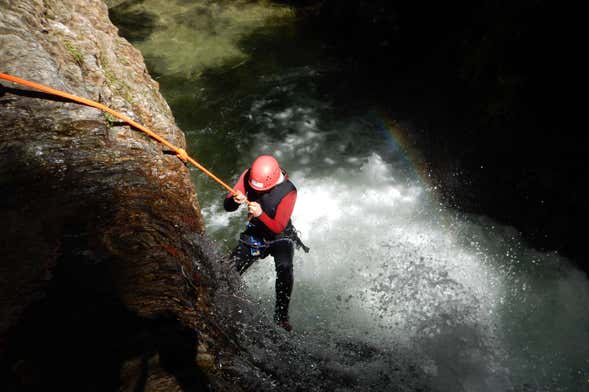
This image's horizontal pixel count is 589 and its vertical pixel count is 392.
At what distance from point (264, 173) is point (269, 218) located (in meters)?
0.49

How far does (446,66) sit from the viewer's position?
27.4ft

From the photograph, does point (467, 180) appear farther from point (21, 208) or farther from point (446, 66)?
point (21, 208)

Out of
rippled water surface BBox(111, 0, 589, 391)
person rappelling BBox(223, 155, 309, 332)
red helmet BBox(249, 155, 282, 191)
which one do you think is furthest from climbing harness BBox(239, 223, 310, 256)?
rippled water surface BBox(111, 0, 589, 391)

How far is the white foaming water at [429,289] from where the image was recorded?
175 inches

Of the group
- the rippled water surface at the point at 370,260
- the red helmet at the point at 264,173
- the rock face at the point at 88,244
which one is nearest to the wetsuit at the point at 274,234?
the red helmet at the point at 264,173

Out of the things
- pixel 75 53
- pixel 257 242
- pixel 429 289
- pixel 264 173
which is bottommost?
pixel 429 289

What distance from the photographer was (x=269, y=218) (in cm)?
376

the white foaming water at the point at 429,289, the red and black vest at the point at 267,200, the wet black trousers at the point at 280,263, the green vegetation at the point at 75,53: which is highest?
the green vegetation at the point at 75,53

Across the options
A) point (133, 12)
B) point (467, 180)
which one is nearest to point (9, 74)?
point (467, 180)

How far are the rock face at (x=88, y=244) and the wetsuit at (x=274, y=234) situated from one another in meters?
0.69

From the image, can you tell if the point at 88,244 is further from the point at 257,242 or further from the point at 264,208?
the point at 257,242

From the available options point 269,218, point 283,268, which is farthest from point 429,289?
point 269,218

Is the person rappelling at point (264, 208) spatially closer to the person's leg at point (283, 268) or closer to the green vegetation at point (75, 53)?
the person's leg at point (283, 268)

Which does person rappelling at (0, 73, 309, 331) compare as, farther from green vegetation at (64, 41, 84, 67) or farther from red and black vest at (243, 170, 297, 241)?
green vegetation at (64, 41, 84, 67)
